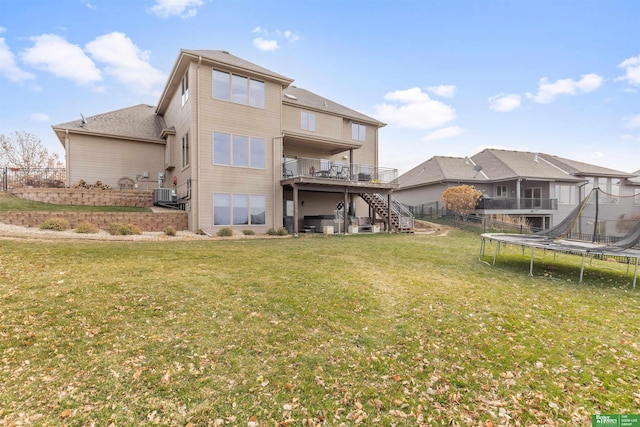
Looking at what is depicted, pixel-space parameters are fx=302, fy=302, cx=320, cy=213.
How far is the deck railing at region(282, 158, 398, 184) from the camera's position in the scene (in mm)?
16750

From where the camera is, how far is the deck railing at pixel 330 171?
16750mm

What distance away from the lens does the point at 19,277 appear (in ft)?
17.9

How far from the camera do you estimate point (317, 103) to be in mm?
20469

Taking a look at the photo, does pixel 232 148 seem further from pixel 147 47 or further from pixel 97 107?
pixel 97 107

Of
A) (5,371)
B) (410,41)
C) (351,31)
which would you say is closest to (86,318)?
(5,371)

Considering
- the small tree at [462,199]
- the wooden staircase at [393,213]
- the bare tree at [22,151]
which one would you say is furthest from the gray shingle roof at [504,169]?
the bare tree at [22,151]

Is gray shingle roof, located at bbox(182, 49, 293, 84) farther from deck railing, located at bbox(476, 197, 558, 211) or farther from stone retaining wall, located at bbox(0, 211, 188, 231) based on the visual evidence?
deck railing, located at bbox(476, 197, 558, 211)

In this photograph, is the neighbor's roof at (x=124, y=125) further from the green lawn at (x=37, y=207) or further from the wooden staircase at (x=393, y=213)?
the wooden staircase at (x=393, y=213)

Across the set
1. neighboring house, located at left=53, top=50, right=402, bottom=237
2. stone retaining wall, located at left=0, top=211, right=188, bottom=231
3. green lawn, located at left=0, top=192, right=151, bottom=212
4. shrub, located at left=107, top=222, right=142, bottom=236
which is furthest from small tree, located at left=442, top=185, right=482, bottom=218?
green lawn, located at left=0, top=192, right=151, bottom=212

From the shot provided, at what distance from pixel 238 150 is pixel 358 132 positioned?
9.83m

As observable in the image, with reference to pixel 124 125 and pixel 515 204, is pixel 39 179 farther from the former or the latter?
pixel 515 204

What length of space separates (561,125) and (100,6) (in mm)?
32548

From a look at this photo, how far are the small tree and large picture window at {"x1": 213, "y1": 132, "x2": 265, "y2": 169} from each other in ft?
51.3

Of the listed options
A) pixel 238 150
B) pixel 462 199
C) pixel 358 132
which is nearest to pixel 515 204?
pixel 462 199
